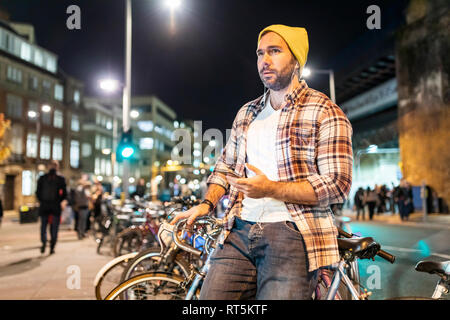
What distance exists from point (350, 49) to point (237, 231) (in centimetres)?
3247

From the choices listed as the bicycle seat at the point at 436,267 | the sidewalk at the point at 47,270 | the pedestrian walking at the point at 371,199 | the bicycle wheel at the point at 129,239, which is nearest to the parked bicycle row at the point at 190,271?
the bicycle seat at the point at 436,267

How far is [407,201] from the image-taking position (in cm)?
1848

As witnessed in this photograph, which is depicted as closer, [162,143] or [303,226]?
[303,226]

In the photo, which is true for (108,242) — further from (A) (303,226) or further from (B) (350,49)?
(B) (350,49)

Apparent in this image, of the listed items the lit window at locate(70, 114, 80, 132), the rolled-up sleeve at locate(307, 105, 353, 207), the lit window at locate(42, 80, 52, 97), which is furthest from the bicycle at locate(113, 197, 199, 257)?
the lit window at locate(70, 114, 80, 132)

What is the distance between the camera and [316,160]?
1994mm

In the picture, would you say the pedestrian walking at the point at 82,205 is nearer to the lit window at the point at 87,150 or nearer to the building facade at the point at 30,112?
the building facade at the point at 30,112

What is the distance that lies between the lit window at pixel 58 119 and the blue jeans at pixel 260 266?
179 ft

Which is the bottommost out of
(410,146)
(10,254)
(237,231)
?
(10,254)

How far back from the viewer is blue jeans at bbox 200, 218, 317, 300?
1850 mm

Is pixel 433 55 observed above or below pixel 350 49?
below

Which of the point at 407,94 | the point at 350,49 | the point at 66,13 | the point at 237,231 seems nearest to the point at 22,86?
the point at 350,49

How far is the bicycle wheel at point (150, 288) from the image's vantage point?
3.04m

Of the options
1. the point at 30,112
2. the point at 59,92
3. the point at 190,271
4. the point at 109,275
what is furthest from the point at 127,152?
the point at 59,92
